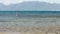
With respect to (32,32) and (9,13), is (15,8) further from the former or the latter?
(32,32)

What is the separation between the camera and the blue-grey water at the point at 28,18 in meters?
0.65

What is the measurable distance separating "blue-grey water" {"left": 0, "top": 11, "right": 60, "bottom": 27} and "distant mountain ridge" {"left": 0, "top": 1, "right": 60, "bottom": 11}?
0.02 meters

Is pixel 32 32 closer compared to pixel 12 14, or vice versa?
pixel 32 32

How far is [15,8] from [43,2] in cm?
18

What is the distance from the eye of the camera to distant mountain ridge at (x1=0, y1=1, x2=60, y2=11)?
2.32ft

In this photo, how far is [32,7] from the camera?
0.71 meters

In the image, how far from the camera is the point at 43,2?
0.71 metres

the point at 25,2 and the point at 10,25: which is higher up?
the point at 25,2

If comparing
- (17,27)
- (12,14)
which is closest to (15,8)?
(12,14)

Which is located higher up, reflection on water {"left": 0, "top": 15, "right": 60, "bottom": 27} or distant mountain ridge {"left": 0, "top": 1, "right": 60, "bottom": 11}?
distant mountain ridge {"left": 0, "top": 1, "right": 60, "bottom": 11}

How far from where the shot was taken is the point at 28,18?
2.23ft

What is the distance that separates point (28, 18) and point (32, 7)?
8cm

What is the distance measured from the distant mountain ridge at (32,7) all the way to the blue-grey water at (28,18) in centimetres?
2

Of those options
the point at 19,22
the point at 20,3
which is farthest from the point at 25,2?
the point at 19,22
